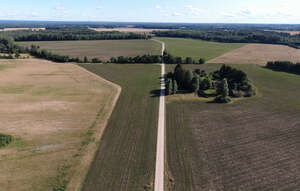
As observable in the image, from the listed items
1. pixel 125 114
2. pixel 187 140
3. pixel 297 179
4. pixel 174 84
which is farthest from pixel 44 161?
pixel 174 84

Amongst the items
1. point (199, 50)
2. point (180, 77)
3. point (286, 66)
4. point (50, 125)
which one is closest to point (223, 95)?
point (180, 77)

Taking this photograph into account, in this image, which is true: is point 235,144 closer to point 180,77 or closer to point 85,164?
point 85,164

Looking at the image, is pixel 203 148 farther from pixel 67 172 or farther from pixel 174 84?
pixel 174 84

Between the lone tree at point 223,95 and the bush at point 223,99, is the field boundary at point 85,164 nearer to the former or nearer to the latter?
Result: the bush at point 223,99

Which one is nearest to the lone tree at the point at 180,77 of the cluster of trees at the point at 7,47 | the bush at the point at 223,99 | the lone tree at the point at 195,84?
the lone tree at the point at 195,84

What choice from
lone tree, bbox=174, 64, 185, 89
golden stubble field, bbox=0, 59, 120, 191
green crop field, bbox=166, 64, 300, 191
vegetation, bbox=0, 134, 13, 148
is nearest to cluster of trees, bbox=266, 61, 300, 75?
green crop field, bbox=166, 64, 300, 191

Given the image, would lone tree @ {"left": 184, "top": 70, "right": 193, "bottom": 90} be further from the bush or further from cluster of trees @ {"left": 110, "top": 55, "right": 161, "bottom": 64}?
cluster of trees @ {"left": 110, "top": 55, "right": 161, "bottom": 64}
